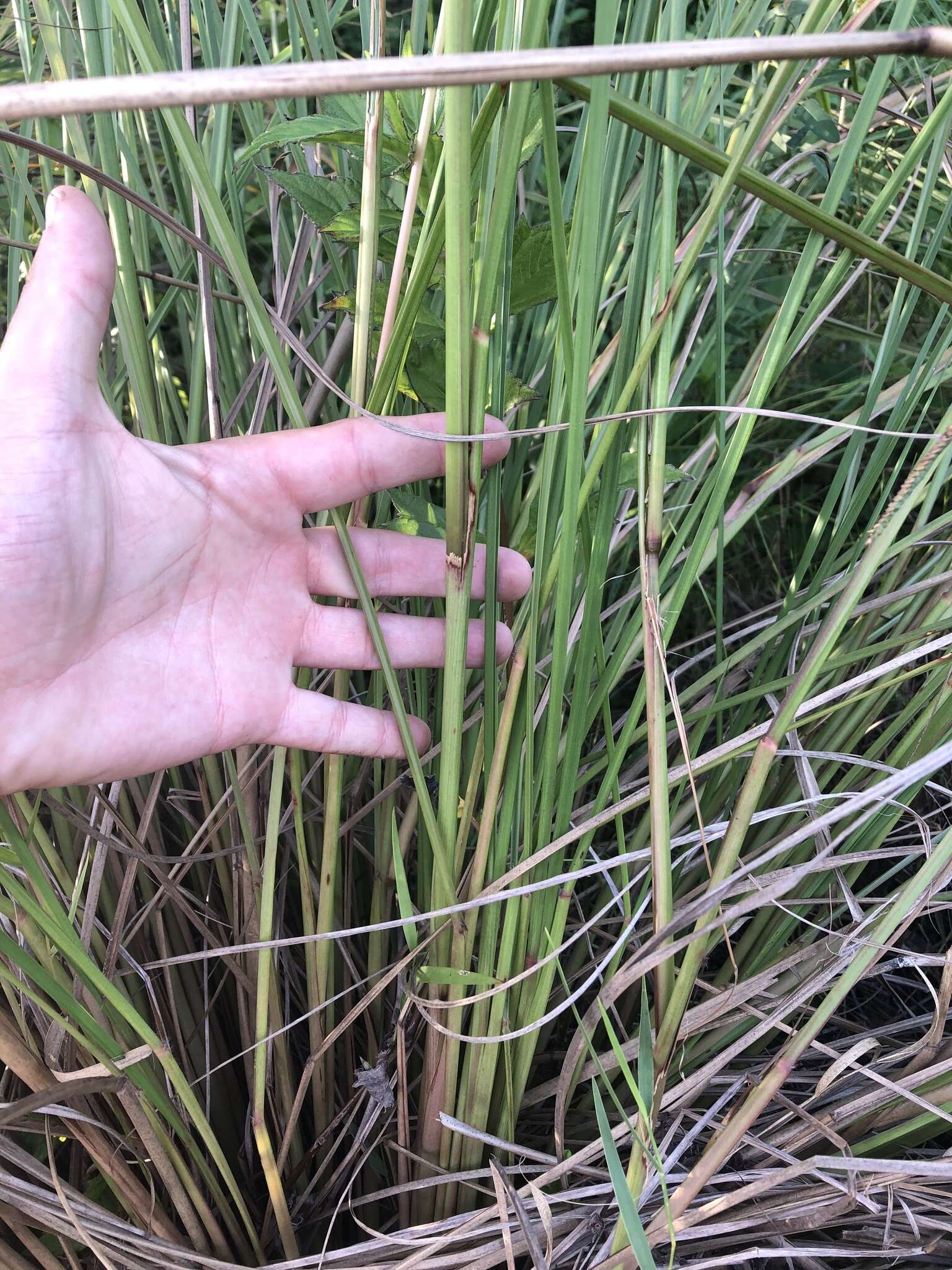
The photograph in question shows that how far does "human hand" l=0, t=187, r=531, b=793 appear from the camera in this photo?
456 mm

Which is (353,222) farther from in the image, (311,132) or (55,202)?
(55,202)

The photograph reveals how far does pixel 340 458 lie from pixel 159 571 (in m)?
0.13

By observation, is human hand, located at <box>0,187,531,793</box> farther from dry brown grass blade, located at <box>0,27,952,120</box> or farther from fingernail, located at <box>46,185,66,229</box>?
dry brown grass blade, located at <box>0,27,952,120</box>

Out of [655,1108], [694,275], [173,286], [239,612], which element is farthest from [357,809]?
[694,275]

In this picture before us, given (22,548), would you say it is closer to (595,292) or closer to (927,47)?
(595,292)

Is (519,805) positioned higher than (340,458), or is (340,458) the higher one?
(340,458)

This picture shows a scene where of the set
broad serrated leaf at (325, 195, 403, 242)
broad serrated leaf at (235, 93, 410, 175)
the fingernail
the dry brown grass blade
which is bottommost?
broad serrated leaf at (325, 195, 403, 242)

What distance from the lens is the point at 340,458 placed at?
0.54 meters

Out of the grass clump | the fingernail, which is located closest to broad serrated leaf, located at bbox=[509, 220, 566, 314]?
the grass clump

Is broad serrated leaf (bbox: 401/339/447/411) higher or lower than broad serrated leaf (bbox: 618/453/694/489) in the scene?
higher

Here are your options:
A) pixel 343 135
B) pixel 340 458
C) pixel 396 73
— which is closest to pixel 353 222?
pixel 343 135

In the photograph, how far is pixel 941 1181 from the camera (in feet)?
1.81

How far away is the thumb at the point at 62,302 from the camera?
0.43 metres

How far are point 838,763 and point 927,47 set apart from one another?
53 cm
